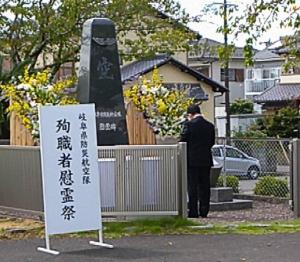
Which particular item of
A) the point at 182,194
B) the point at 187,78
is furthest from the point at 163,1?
the point at 187,78

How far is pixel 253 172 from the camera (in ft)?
67.2

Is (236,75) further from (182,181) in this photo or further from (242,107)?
(182,181)

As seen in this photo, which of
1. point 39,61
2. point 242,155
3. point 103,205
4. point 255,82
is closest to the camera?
point 103,205

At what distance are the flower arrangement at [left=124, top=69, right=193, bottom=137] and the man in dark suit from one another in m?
1.68

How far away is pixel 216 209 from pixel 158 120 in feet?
6.98

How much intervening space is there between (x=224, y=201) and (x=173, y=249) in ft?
21.1

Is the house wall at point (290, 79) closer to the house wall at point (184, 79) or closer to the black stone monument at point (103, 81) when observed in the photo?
the house wall at point (184, 79)

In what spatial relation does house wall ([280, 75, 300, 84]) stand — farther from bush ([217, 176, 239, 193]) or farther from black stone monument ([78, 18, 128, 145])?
black stone monument ([78, 18, 128, 145])

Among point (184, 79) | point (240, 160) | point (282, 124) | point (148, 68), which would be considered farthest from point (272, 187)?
point (184, 79)

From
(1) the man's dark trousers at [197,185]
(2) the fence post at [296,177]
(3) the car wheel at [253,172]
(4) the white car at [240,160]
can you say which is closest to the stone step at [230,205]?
(2) the fence post at [296,177]

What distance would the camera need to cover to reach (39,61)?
2559 cm

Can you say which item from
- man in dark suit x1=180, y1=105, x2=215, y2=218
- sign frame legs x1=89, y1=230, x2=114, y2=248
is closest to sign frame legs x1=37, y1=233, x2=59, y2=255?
sign frame legs x1=89, y1=230, x2=114, y2=248

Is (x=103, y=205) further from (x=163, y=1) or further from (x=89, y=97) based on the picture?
(x=163, y=1)

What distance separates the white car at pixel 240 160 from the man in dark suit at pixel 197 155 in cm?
749
